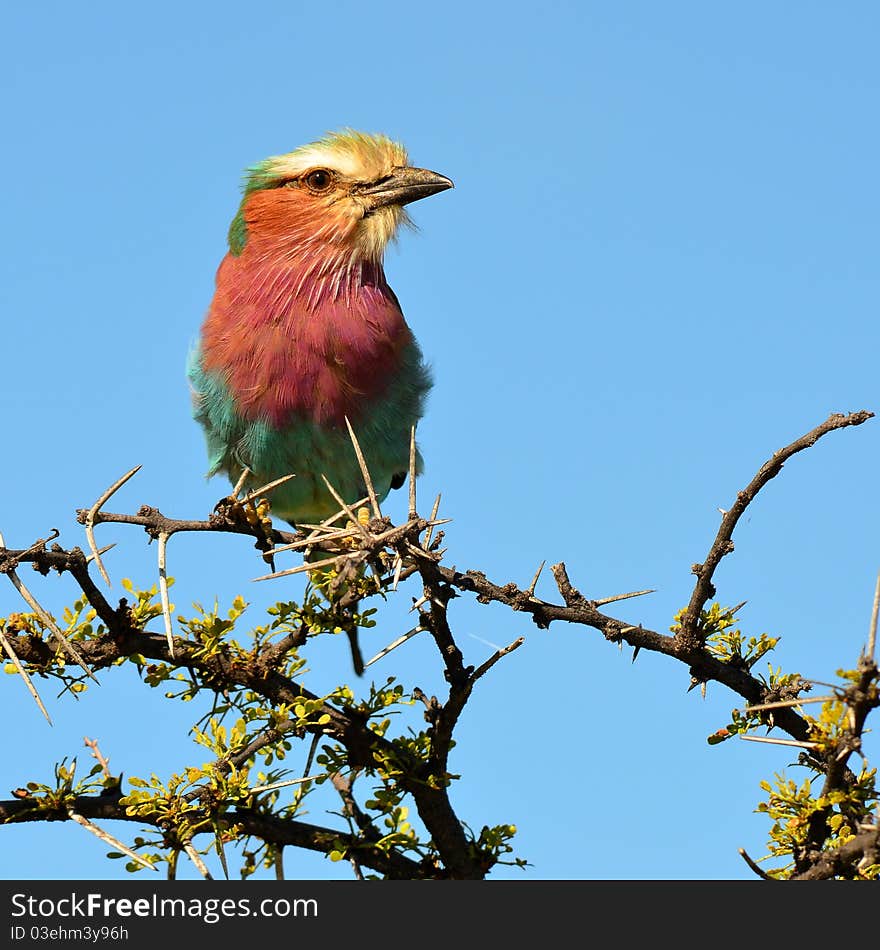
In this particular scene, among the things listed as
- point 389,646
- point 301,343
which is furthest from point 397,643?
point 301,343

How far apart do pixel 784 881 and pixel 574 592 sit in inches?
33.4

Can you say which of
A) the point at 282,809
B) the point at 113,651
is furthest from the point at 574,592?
the point at 113,651

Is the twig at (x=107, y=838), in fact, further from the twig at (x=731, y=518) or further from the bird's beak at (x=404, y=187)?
the bird's beak at (x=404, y=187)

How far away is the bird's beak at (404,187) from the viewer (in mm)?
5809

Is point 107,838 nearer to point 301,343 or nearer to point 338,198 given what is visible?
point 301,343

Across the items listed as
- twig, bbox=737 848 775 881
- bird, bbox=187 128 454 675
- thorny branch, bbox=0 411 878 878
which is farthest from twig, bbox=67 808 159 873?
bird, bbox=187 128 454 675

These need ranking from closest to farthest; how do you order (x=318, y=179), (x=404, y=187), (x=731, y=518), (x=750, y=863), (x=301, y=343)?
(x=750, y=863) → (x=731, y=518) → (x=301, y=343) → (x=404, y=187) → (x=318, y=179)

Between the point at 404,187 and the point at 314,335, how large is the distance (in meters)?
0.91

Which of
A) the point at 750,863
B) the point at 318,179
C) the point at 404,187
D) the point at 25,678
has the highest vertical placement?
the point at 318,179

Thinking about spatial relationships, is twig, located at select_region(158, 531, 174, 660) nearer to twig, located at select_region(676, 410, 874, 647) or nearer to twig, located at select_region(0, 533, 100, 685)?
twig, located at select_region(0, 533, 100, 685)

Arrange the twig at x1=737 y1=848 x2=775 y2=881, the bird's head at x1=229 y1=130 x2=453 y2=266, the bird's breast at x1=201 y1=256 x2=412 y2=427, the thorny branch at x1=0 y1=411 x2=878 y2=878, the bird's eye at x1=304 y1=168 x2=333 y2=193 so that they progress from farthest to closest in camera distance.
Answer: the bird's eye at x1=304 y1=168 x2=333 y2=193, the bird's head at x1=229 y1=130 x2=453 y2=266, the bird's breast at x1=201 y1=256 x2=412 y2=427, the thorny branch at x1=0 y1=411 x2=878 y2=878, the twig at x1=737 y1=848 x2=775 y2=881

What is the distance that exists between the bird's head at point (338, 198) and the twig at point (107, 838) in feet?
10.6

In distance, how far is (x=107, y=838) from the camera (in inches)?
115

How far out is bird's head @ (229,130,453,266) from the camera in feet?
19.1
